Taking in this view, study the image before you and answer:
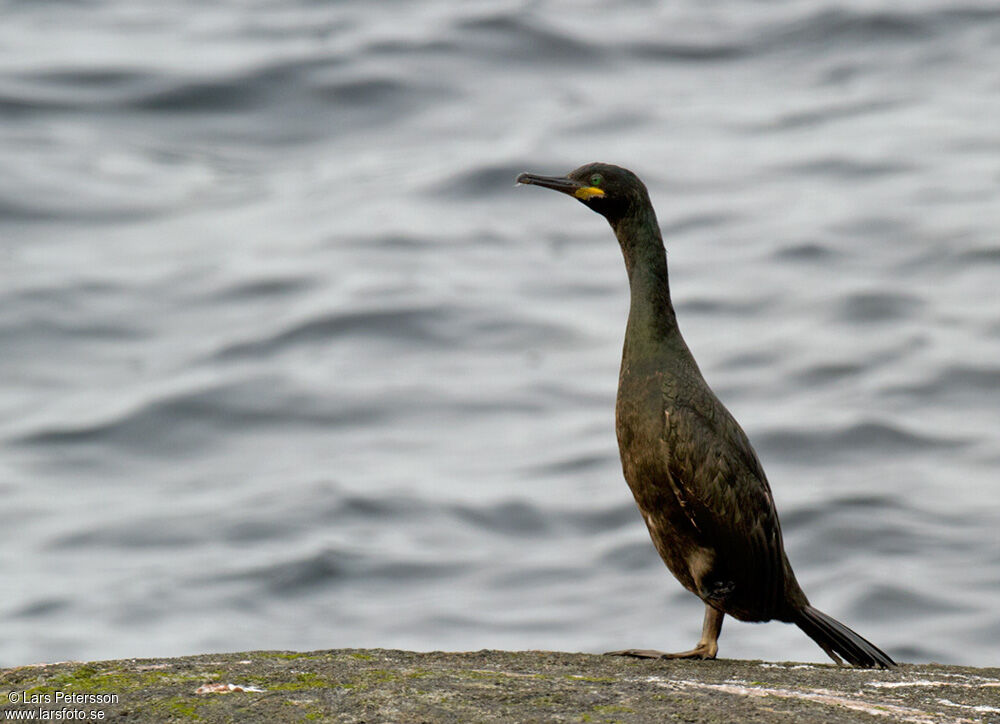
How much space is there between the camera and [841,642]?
7305 millimetres

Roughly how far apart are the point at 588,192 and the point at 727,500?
149 cm

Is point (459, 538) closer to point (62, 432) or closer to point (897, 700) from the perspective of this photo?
point (62, 432)

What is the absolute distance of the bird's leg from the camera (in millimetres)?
6852

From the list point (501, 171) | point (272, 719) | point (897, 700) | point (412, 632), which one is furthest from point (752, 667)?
point (501, 171)

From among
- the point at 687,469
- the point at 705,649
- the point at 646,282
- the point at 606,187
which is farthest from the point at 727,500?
the point at 606,187

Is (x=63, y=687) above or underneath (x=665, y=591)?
underneath

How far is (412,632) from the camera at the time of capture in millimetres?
19250

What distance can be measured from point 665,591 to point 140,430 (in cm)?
835

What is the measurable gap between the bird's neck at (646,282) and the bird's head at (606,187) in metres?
0.05

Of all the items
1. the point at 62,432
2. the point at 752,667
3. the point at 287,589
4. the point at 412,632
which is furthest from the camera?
the point at 62,432

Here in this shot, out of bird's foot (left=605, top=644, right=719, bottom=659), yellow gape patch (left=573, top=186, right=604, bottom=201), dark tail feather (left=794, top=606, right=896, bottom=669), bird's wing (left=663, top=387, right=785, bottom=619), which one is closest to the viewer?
bird's foot (left=605, top=644, right=719, bottom=659)

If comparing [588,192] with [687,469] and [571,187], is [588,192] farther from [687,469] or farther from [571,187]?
[687,469]

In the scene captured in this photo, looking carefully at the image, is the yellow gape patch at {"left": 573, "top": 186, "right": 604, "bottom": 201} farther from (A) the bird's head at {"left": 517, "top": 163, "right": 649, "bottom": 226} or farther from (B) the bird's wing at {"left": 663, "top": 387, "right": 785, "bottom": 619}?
(B) the bird's wing at {"left": 663, "top": 387, "right": 785, "bottom": 619}

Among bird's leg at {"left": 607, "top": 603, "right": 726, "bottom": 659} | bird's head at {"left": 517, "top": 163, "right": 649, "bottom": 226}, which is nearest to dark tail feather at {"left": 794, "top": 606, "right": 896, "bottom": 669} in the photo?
bird's leg at {"left": 607, "top": 603, "right": 726, "bottom": 659}
